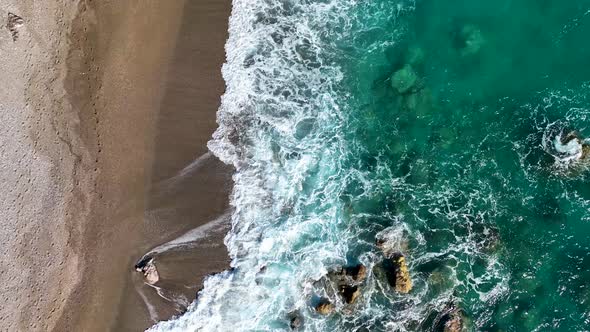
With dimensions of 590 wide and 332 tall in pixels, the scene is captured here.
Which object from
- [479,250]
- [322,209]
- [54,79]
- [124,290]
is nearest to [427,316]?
[479,250]

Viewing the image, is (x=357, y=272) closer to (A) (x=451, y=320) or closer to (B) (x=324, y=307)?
(B) (x=324, y=307)

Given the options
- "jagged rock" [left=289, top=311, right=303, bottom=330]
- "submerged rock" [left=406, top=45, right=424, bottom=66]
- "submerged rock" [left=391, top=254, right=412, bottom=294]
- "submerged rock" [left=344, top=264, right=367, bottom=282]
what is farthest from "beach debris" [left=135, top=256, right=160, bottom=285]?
"submerged rock" [left=406, top=45, right=424, bottom=66]

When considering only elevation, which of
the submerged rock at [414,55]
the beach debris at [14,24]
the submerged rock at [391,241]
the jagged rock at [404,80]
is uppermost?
the beach debris at [14,24]

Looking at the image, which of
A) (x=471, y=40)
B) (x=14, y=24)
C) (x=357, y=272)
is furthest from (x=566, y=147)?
(x=14, y=24)

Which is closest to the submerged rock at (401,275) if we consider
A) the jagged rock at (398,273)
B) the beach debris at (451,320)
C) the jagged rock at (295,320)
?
the jagged rock at (398,273)

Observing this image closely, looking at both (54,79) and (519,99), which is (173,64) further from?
(519,99)

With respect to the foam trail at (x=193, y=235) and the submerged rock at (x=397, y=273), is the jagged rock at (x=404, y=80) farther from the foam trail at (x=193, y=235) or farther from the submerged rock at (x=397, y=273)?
the foam trail at (x=193, y=235)
